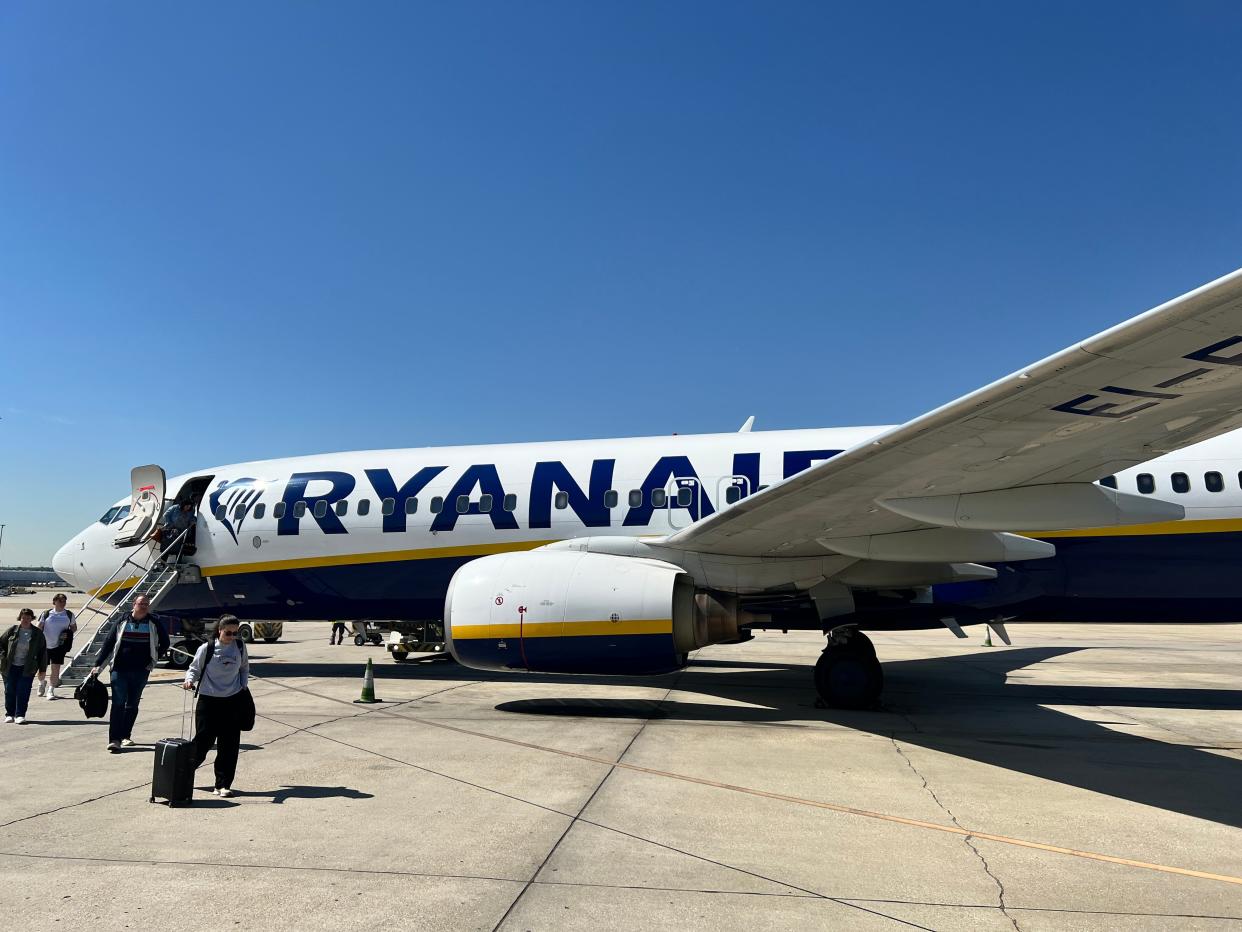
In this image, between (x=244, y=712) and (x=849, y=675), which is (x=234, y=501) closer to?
(x=244, y=712)

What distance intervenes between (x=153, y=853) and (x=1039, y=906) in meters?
5.26

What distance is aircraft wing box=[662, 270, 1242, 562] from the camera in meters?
5.00

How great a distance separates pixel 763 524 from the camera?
8609 millimetres

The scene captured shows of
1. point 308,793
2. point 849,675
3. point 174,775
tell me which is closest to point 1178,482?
point 849,675

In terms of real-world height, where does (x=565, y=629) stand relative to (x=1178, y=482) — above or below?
below

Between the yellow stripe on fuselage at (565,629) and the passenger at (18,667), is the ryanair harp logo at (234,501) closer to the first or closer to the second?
the passenger at (18,667)

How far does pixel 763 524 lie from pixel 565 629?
275 centimetres

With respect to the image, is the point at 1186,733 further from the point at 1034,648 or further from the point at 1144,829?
the point at 1034,648

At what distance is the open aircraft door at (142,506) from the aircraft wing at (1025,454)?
10946 mm

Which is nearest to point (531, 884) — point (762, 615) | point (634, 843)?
point (634, 843)

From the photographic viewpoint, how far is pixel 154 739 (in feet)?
28.0

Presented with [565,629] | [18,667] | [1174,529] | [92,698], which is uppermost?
[1174,529]

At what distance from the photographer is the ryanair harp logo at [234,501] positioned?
46.5 feet

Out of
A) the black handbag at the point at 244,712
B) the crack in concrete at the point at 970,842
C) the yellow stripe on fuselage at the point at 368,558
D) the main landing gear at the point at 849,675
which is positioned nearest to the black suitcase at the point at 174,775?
the black handbag at the point at 244,712
